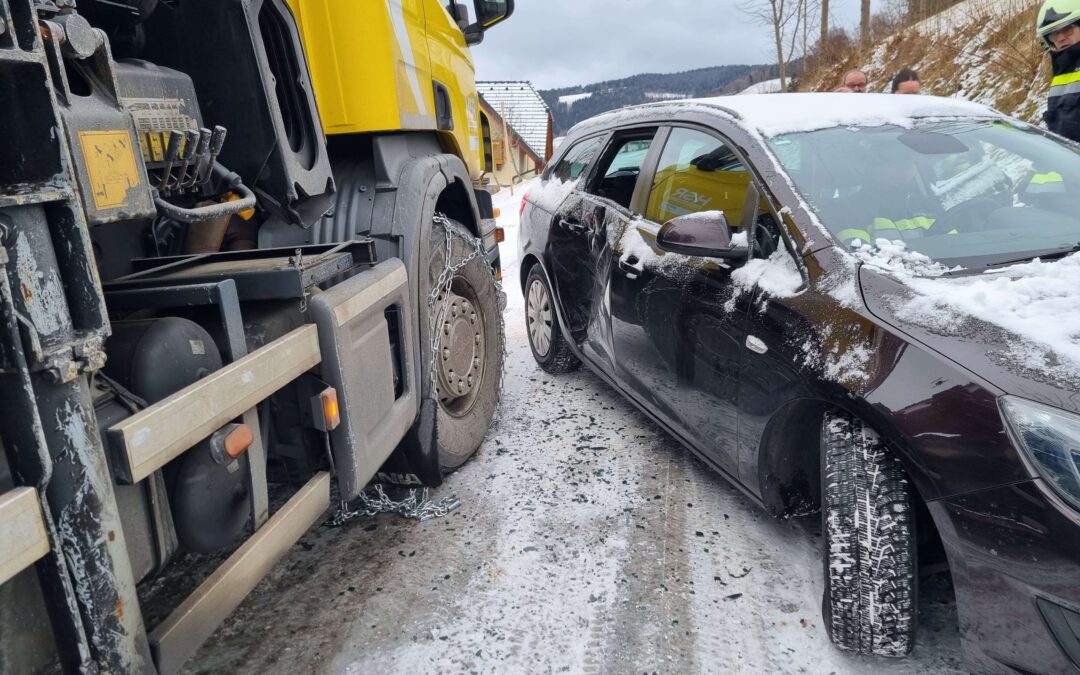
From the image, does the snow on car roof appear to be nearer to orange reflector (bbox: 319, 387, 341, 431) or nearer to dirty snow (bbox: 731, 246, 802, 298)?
dirty snow (bbox: 731, 246, 802, 298)

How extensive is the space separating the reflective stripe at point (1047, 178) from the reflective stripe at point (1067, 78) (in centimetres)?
275

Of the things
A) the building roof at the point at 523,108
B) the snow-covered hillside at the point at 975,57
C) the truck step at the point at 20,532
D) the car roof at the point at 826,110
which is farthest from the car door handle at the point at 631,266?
the building roof at the point at 523,108

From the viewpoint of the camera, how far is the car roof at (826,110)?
2854 mm

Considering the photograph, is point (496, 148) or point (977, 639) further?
point (496, 148)

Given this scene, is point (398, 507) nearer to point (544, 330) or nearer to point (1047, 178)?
point (544, 330)

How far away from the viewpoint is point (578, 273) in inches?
158

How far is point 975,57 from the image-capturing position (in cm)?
1495

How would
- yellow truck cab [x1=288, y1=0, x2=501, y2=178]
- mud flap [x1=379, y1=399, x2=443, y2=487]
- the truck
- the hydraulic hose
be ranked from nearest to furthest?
1. the truck
2. the hydraulic hose
3. yellow truck cab [x1=288, y1=0, x2=501, y2=178]
4. mud flap [x1=379, y1=399, x2=443, y2=487]

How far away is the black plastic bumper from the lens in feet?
5.08

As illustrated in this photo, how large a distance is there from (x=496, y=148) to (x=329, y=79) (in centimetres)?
279

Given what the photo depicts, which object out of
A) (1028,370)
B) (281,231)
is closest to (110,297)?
(281,231)

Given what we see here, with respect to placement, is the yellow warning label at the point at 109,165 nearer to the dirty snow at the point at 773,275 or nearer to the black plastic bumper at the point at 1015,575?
the dirty snow at the point at 773,275

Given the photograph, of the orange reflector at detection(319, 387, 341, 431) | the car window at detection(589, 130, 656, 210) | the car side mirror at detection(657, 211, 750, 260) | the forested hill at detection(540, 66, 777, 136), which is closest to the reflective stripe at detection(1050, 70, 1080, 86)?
the car window at detection(589, 130, 656, 210)

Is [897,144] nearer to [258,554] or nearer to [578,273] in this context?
[578,273]
